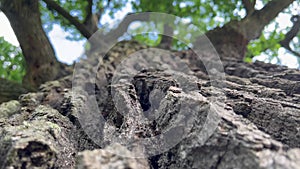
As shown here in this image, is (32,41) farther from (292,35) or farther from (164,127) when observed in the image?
(292,35)

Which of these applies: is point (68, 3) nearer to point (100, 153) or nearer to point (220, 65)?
point (220, 65)

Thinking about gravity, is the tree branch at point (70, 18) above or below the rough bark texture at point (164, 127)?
above

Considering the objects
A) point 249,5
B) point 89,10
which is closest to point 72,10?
point 89,10

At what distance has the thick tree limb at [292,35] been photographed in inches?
281

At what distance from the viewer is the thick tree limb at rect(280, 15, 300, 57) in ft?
23.5

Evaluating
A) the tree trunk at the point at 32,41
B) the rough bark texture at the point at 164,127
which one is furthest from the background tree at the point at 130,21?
the rough bark texture at the point at 164,127

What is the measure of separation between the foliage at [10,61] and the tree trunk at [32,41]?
112 cm

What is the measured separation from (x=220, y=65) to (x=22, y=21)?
3394 mm

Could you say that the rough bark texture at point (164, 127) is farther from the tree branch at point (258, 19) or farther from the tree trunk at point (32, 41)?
the tree branch at point (258, 19)

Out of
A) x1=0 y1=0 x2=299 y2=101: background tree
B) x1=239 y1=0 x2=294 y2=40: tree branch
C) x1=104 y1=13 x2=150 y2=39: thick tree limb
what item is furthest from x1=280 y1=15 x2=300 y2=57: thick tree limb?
x1=104 y1=13 x2=150 y2=39: thick tree limb

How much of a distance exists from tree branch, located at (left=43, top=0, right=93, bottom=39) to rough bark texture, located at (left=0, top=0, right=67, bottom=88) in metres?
0.64

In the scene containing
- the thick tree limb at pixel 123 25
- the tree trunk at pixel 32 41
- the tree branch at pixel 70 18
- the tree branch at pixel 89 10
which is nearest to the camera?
the tree trunk at pixel 32 41

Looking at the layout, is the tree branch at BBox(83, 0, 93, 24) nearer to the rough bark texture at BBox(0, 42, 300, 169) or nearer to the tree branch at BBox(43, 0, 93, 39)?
the tree branch at BBox(43, 0, 93, 39)

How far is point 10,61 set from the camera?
21.6 ft
